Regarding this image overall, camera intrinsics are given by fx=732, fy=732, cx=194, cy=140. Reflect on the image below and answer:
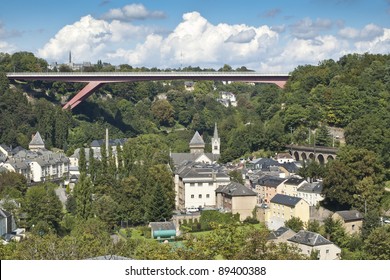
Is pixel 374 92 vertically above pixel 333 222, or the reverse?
pixel 374 92

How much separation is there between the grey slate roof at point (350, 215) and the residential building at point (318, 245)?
1925mm

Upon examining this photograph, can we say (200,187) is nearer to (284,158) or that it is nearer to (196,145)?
(284,158)

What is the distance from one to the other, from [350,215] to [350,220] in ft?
0.62

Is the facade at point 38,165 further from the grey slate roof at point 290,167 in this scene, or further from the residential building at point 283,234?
the residential building at point 283,234

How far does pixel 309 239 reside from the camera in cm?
1528

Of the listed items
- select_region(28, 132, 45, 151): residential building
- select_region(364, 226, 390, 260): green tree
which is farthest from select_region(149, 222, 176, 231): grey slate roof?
select_region(28, 132, 45, 151): residential building

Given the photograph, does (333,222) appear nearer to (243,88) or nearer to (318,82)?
(318,82)

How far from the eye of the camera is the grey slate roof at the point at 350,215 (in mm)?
17237

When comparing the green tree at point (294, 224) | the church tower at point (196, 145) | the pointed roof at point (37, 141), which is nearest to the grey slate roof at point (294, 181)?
the green tree at point (294, 224)

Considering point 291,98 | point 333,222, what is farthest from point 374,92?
point 333,222

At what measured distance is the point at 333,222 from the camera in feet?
55.1

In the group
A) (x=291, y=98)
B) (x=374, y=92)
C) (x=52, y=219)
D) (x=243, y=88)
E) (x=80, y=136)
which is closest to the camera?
(x=52, y=219)

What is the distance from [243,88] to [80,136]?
19.4 metres

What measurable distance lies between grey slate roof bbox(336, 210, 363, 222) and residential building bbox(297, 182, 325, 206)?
6.13ft
